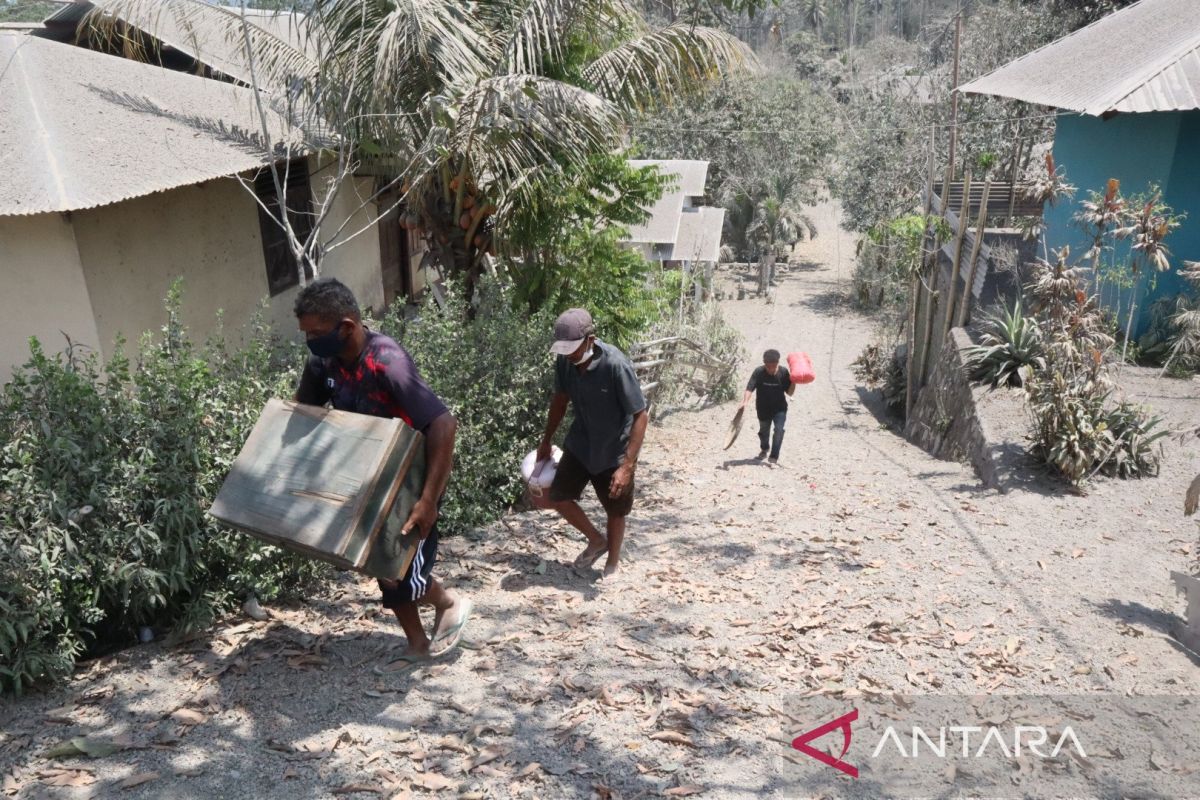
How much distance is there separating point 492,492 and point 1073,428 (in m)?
5.31

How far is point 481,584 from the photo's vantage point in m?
5.23

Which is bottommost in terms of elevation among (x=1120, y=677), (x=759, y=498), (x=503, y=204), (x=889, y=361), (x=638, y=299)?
(x=889, y=361)

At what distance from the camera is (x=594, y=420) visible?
194 inches

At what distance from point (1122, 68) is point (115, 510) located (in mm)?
13530

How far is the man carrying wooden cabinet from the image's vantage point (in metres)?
3.56

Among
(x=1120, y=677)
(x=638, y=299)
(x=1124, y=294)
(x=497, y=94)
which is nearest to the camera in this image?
(x=1120, y=677)

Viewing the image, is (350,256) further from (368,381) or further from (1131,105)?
(1131,105)

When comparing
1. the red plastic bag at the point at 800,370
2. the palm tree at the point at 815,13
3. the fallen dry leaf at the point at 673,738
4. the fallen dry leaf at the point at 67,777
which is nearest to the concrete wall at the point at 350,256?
the red plastic bag at the point at 800,370

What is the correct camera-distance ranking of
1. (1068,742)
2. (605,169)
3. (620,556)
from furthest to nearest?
(605,169)
(620,556)
(1068,742)

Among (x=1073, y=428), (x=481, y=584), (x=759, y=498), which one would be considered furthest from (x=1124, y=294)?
(x=481, y=584)

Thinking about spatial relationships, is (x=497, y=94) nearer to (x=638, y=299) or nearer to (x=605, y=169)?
(x=605, y=169)

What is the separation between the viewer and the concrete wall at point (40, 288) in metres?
7.27

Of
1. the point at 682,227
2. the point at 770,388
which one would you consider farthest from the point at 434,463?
the point at 682,227

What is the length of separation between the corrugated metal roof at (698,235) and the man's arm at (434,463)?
76.3ft
